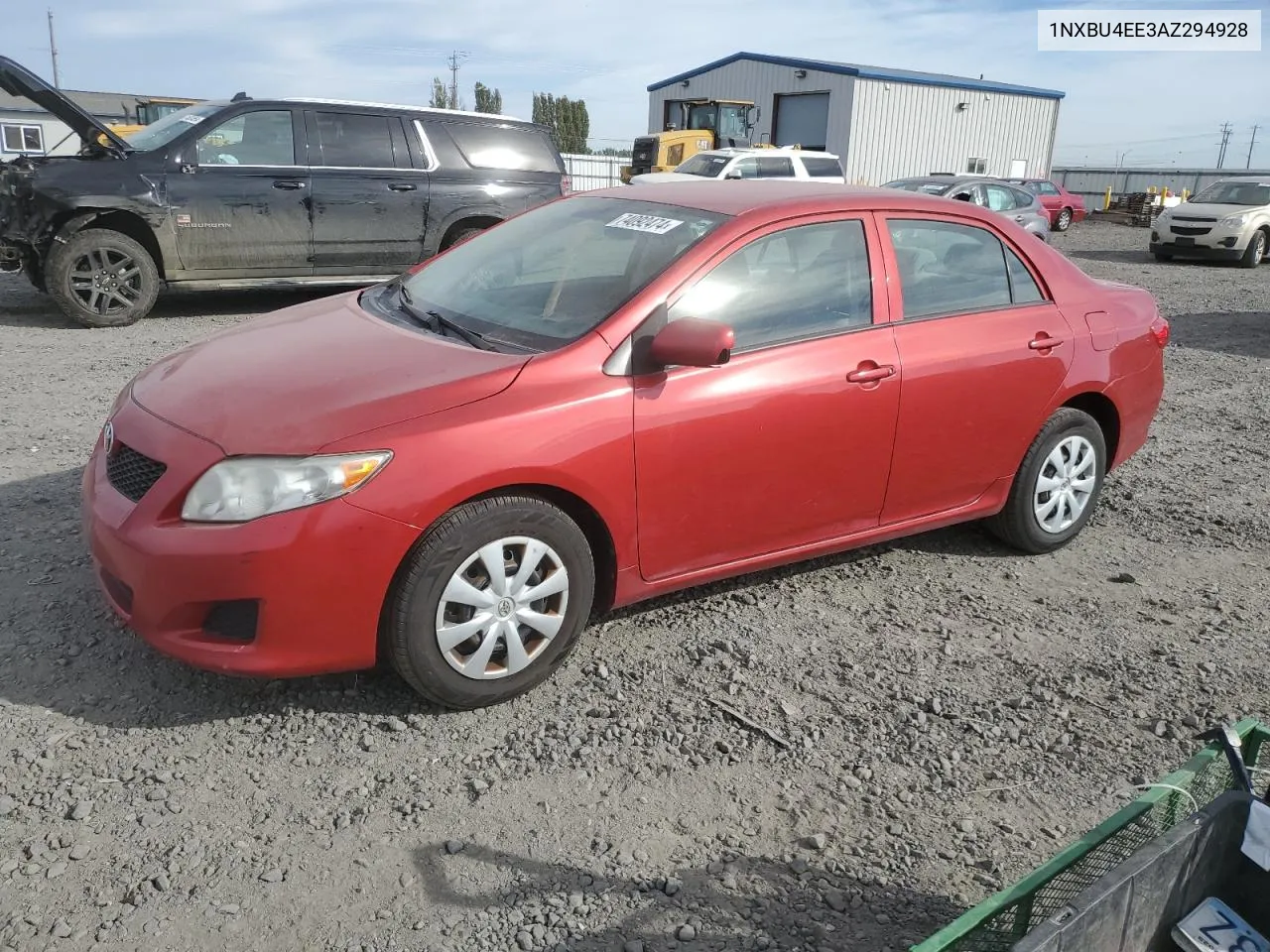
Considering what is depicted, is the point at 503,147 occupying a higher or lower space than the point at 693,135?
lower

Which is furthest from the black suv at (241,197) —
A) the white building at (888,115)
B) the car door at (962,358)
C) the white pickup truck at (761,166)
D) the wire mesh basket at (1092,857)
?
the white building at (888,115)

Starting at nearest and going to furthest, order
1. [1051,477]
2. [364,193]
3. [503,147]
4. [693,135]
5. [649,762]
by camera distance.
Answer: [649,762] < [1051,477] < [364,193] < [503,147] < [693,135]

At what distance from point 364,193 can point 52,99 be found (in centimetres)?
275

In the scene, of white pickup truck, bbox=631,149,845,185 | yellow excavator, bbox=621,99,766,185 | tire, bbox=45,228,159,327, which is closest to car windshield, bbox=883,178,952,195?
white pickup truck, bbox=631,149,845,185

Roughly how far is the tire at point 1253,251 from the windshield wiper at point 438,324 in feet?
62.0

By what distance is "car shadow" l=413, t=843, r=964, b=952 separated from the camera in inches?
92.0

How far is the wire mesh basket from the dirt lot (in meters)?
0.54

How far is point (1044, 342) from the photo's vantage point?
423 cm

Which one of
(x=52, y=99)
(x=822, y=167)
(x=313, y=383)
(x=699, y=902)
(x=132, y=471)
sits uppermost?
(x=822, y=167)

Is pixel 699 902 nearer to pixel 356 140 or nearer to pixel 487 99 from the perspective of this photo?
pixel 356 140

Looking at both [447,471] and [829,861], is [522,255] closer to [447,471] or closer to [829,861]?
[447,471]

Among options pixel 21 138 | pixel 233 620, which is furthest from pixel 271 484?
pixel 21 138

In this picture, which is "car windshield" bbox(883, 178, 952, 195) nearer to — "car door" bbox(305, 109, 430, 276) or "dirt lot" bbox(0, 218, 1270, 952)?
"car door" bbox(305, 109, 430, 276)

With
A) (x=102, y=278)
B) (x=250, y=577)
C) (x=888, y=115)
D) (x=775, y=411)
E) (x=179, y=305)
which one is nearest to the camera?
(x=250, y=577)
